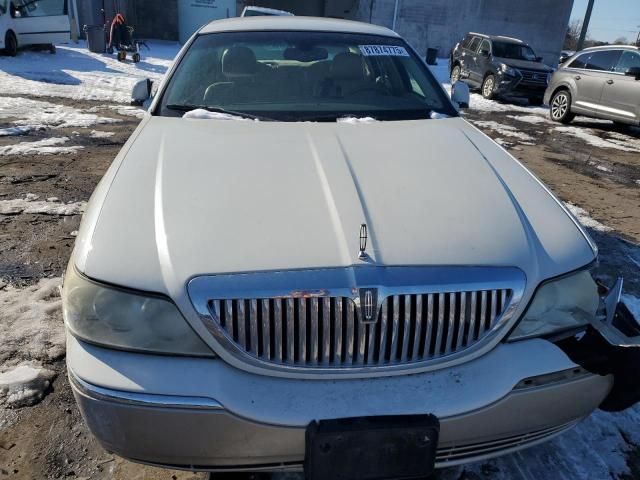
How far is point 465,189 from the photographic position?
7.00 feet

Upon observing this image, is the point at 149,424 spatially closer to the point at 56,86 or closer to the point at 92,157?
the point at 92,157

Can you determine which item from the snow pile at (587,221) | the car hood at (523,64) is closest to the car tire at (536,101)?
the car hood at (523,64)

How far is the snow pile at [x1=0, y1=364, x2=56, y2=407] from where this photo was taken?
2.40 metres

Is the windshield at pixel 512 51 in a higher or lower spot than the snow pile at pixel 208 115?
lower

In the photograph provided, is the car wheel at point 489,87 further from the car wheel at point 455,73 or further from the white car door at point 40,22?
the white car door at point 40,22

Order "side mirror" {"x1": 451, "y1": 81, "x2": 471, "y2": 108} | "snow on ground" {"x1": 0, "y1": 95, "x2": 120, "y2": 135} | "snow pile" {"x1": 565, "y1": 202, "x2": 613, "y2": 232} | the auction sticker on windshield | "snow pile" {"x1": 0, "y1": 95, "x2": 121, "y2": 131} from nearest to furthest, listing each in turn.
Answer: the auction sticker on windshield < "side mirror" {"x1": 451, "y1": 81, "x2": 471, "y2": 108} < "snow pile" {"x1": 565, "y1": 202, "x2": 613, "y2": 232} < "snow on ground" {"x1": 0, "y1": 95, "x2": 120, "y2": 135} < "snow pile" {"x1": 0, "y1": 95, "x2": 121, "y2": 131}

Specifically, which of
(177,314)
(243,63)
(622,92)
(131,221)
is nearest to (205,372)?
(177,314)

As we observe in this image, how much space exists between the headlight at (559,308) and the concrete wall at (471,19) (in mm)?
25233

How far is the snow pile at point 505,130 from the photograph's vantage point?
9.43 metres

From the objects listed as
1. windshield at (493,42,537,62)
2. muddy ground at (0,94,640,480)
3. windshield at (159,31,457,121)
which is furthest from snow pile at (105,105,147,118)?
windshield at (493,42,537,62)

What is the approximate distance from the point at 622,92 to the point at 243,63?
9135 millimetres

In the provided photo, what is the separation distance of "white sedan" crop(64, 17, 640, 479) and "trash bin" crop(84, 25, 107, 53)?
56.5 feet

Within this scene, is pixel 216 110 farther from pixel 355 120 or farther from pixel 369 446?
pixel 369 446

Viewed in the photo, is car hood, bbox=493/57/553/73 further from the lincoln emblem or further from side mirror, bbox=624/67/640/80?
the lincoln emblem
